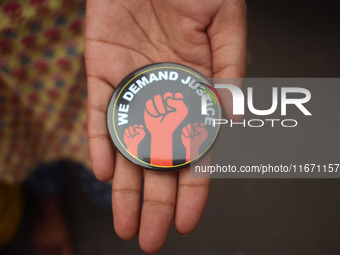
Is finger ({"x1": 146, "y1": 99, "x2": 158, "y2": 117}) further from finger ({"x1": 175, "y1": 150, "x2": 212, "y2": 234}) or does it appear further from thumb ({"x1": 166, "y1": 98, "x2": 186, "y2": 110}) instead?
finger ({"x1": 175, "y1": 150, "x2": 212, "y2": 234})

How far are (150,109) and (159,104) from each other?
0.04m

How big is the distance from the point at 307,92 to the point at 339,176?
0.60 meters

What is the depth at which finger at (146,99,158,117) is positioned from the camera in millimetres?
1325

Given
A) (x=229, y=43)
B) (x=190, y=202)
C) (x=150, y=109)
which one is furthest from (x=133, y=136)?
(x=229, y=43)

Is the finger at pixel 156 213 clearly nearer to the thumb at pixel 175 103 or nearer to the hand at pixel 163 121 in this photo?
the hand at pixel 163 121

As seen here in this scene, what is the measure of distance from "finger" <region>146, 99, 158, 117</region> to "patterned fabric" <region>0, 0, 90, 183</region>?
0.44 meters

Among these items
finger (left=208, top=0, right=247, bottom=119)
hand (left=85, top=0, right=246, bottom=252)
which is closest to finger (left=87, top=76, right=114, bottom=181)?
hand (left=85, top=0, right=246, bottom=252)

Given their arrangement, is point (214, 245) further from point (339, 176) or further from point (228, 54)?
point (228, 54)

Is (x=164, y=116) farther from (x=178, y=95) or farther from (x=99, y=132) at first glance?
(x=99, y=132)

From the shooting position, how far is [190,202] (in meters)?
1.20

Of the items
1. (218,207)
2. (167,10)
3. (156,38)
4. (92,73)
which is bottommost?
(218,207)

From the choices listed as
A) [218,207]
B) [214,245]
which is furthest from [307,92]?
[214,245]

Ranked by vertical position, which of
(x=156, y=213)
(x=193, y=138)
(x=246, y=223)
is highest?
(x=193, y=138)

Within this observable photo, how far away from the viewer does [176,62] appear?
1459 mm
